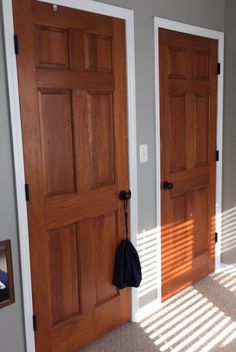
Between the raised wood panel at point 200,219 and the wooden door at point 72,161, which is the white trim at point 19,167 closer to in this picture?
the wooden door at point 72,161

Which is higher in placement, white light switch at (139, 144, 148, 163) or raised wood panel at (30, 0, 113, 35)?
raised wood panel at (30, 0, 113, 35)

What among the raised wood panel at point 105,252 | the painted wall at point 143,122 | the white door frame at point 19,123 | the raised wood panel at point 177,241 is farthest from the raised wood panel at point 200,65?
the raised wood panel at point 105,252

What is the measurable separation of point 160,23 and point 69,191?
4.30 feet

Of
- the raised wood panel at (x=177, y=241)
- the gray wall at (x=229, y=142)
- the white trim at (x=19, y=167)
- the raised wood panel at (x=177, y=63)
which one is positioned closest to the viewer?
the white trim at (x=19, y=167)

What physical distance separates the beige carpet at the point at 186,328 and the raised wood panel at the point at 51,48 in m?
1.73

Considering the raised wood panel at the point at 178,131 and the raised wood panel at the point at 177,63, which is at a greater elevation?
the raised wood panel at the point at 177,63

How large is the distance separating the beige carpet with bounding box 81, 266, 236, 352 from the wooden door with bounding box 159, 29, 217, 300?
16 cm

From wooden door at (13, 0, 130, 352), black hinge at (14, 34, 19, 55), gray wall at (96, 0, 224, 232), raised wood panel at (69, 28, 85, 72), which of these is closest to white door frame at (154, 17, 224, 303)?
gray wall at (96, 0, 224, 232)

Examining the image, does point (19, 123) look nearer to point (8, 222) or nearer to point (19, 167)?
point (19, 167)

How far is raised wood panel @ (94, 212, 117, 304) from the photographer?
2.39m

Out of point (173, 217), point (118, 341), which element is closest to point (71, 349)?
point (118, 341)

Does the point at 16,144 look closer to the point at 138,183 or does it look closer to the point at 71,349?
the point at 138,183

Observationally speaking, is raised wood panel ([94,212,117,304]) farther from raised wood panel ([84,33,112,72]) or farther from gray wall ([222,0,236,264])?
gray wall ([222,0,236,264])

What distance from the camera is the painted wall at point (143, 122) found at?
189cm
